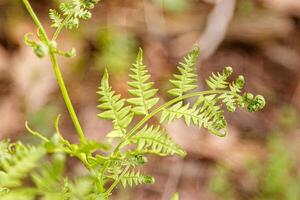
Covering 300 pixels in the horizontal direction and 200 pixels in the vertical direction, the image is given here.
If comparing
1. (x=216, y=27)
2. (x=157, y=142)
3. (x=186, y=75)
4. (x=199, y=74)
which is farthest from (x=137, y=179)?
(x=216, y=27)

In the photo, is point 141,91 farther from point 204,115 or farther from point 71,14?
point 71,14

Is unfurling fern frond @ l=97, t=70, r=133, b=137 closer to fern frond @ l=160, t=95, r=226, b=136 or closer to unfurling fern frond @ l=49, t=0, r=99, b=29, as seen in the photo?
fern frond @ l=160, t=95, r=226, b=136

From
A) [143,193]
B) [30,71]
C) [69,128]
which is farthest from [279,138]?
[30,71]

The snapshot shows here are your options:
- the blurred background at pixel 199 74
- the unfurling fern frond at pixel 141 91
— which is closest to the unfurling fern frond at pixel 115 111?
the unfurling fern frond at pixel 141 91

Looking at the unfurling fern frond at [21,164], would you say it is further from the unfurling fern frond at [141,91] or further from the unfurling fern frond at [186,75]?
the unfurling fern frond at [186,75]

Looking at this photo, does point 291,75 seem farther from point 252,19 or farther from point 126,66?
point 126,66

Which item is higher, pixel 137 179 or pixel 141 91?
pixel 141 91

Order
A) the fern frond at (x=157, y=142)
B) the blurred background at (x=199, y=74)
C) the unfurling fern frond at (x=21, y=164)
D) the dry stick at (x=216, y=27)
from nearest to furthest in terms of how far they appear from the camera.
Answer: the unfurling fern frond at (x=21, y=164), the fern frond at (x=157, y=142), the blurred background at (x=199, y=74), the dry stick at (x=216, y=27)

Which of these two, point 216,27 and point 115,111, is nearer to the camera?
point 115,111

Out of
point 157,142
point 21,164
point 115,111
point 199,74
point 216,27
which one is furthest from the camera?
point 216,27
